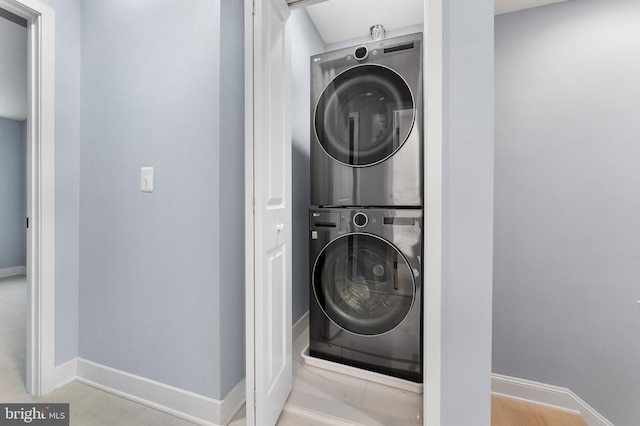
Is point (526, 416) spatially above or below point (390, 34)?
below

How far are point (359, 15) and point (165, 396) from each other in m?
2.95

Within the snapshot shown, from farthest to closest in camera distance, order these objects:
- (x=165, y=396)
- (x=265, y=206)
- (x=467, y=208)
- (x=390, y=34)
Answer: (x=390, y=34)
(x=165, y=396)
(x=265, y=206)
(x=467, y=208)

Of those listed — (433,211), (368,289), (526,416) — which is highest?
(433,211)

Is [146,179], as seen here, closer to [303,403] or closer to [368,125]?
[368,125]

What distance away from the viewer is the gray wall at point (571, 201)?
1.48 metres

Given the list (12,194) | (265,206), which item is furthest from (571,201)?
(12,194)

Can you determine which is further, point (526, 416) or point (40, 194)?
point (526, 416)

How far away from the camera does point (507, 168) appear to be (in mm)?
1714

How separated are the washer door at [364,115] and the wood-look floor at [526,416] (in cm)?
170

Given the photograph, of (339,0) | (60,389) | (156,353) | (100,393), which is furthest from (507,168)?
(60,389)

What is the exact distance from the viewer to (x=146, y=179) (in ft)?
4.44

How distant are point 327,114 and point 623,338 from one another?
2112 mm

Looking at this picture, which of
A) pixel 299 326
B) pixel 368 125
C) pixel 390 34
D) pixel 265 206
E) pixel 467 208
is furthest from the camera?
pixel 390 34

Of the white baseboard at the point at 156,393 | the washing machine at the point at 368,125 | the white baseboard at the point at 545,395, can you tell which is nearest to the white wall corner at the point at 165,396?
the white baseboard at the point at 156,393
